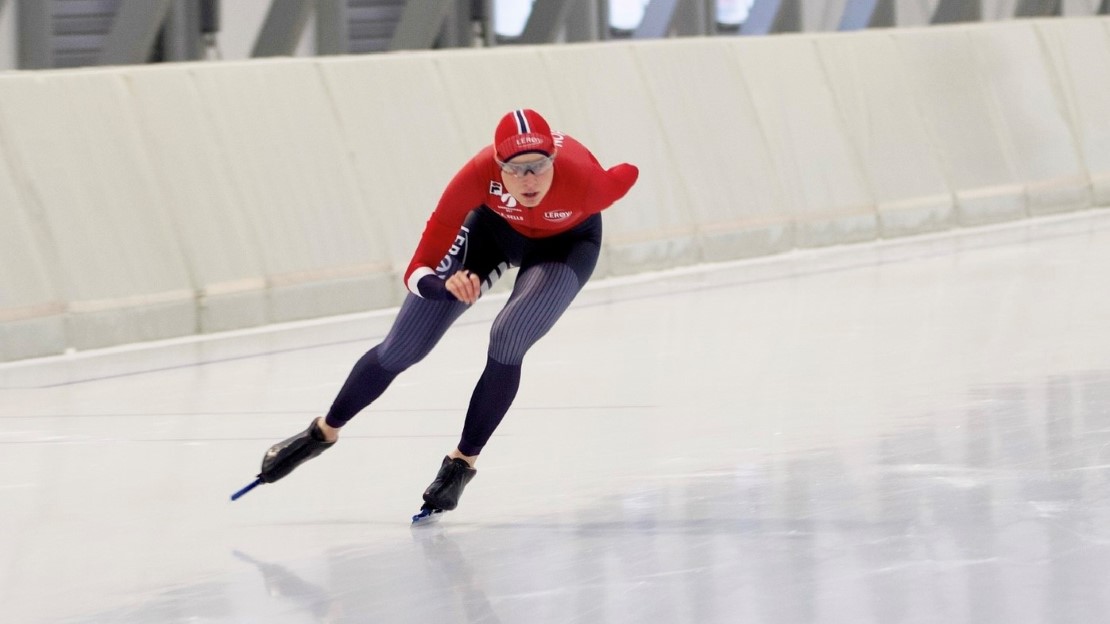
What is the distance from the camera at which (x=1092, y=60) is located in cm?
1716

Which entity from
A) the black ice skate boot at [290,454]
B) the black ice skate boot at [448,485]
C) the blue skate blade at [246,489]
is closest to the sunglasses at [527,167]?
the black ice skate boot at [448,485]

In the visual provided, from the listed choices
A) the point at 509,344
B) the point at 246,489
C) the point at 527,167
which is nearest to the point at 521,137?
the point at 527,167

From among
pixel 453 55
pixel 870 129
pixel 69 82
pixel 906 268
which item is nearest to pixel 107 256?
pixel 69 82

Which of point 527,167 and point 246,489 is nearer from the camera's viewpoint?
point 527,167

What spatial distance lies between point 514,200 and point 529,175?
0.77 feet

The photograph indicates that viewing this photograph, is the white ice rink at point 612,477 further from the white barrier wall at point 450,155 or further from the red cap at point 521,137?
the red cap at point 521,137

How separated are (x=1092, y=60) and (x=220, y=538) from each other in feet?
44.9

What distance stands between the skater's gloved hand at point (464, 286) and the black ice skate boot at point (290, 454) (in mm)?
656

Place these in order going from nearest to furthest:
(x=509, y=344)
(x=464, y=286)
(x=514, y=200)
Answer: (x=464, y=286) → (x=509, y=344) → (x=514, y=200)

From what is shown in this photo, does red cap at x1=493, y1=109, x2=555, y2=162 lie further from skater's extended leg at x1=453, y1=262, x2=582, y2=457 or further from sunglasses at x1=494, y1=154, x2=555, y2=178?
skater's extended leg at x1=453, y1=262, x2=582, y2=457

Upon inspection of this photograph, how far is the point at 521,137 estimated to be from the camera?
5293mm

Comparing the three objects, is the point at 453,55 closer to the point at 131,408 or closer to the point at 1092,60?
the point at 131,408

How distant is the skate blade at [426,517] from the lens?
5297 mm

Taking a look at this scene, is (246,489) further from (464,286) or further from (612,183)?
(612,183)
